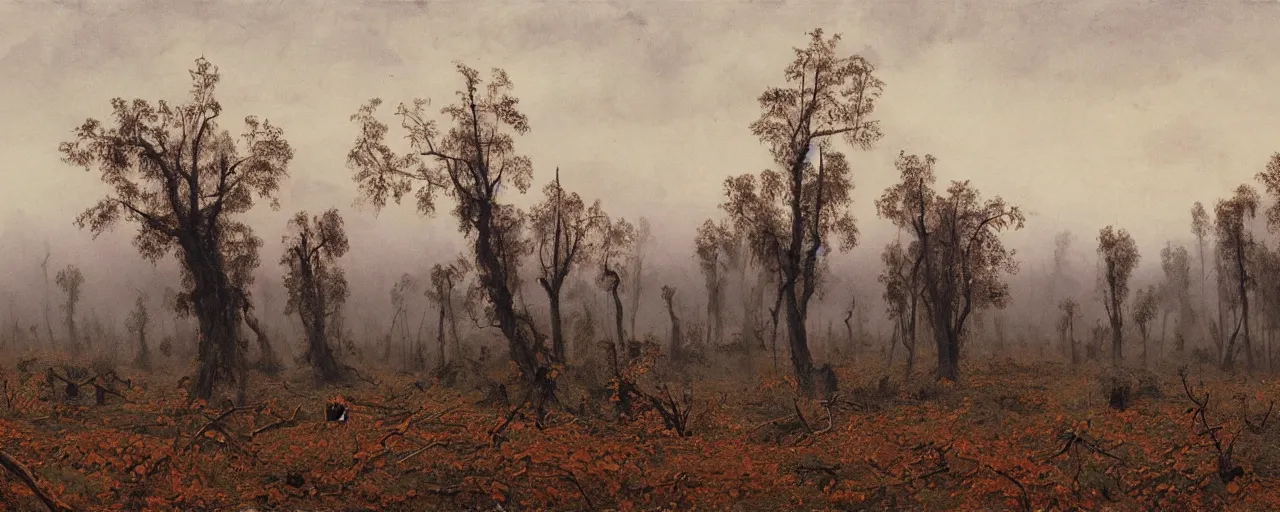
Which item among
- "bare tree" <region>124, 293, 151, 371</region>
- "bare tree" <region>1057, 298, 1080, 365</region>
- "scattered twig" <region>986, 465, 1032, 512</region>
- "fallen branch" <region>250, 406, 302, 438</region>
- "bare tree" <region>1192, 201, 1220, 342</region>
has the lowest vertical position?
"scattered twig" <region>986, 465, 1032, 512</region>

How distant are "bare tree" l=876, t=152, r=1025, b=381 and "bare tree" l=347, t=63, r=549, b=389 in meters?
10.1

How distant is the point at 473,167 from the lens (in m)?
18.1

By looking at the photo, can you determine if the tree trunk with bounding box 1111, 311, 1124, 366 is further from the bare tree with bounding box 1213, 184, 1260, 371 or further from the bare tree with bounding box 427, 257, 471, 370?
the bare tree with bounding box 427, 257, 471, 370

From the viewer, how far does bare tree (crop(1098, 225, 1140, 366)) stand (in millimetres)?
21141

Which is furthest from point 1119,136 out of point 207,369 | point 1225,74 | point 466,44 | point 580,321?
point 207,369

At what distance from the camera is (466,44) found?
695 inches

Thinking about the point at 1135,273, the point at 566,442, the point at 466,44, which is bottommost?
the point at 566,442

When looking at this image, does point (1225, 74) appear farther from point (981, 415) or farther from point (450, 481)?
point (450, 481)

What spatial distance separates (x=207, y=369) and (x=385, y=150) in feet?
20.9

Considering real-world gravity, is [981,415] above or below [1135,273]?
below

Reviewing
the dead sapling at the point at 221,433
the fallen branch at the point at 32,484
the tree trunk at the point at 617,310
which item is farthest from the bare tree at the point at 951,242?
the fallen branch at the point at 32,484

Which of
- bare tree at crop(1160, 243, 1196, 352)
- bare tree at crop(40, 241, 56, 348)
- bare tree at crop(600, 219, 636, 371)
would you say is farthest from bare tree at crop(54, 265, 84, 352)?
bare tree at crop(1160, 243, 1196, 352)

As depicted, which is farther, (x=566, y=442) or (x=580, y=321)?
(x=580, y=321)

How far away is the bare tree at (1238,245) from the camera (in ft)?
63.2
